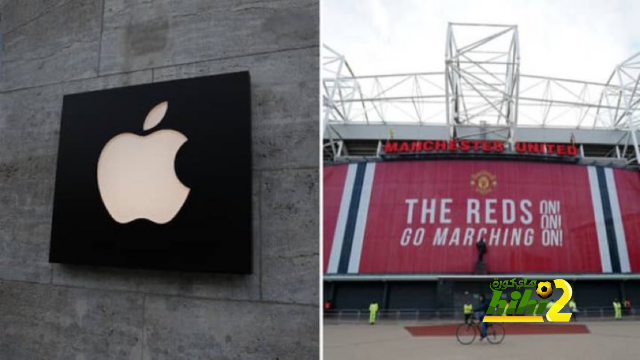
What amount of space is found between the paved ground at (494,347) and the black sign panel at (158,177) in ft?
27.1

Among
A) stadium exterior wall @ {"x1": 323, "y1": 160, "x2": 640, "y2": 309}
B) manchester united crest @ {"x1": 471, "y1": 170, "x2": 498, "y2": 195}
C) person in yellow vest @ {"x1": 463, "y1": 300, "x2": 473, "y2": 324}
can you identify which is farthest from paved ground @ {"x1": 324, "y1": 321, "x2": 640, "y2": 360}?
manchester united crest @ {"x1": 471, "y1": 170, "x2": 498, "y2": 195}

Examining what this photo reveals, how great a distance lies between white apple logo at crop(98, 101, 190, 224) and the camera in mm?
3967

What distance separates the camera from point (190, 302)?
12.6ft

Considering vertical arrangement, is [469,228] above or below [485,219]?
below

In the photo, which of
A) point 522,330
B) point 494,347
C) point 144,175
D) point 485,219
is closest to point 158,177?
point 144,175

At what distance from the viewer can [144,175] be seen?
13.4 ft

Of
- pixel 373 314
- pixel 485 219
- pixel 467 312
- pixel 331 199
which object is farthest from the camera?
pixel 331 199

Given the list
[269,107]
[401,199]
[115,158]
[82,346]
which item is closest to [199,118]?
[269,107]

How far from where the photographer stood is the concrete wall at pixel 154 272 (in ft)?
11.7

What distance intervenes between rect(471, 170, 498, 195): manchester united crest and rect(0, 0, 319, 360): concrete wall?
23.5 meters

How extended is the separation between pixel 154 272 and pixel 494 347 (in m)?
10.7

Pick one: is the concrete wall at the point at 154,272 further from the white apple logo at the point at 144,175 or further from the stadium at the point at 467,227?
the stadium at the point at 467,227
